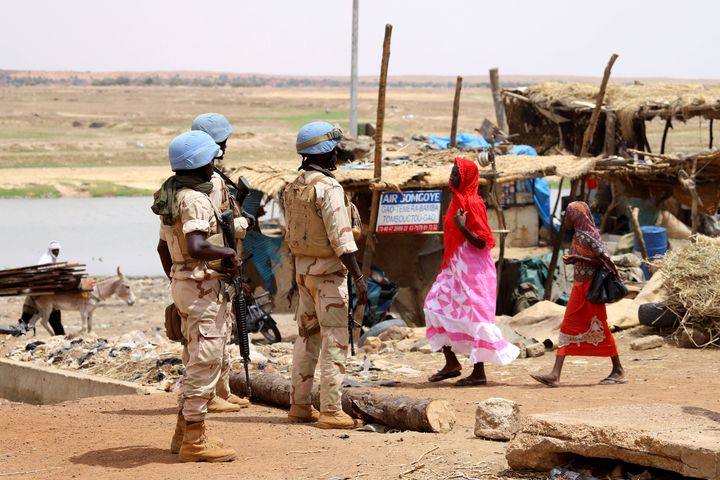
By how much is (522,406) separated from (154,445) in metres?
2.66

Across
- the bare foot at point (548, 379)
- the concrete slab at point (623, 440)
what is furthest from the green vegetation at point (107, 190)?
the concrete slab at point (623, 440)

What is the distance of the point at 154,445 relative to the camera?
22.0ft

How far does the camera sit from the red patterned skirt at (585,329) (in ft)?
29.0

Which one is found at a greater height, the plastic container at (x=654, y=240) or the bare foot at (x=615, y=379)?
the bare foot at (x=615, y=379)

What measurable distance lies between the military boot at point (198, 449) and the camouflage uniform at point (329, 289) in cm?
110

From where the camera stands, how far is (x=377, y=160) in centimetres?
1301

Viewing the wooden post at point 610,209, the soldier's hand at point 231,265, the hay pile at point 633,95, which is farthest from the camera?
the hay pile at point 633,95

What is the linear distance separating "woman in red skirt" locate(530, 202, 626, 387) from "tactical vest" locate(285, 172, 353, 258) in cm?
244

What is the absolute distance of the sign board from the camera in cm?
1364

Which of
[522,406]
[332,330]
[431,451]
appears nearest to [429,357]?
[522,406]

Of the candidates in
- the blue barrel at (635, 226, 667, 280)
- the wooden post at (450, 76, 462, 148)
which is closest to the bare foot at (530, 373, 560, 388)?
the wooden post at (450, 76, 462, 148)

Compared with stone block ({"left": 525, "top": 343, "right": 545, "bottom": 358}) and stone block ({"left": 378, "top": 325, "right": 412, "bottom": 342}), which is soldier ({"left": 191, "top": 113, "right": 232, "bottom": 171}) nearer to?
stone block ({"left": 525, "top": 343, "right": 545, "bottom": 358})

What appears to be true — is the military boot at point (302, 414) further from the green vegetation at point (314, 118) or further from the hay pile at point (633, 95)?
the green vegetation at point (314, 118)

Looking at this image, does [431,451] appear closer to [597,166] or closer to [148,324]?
[597,166]
